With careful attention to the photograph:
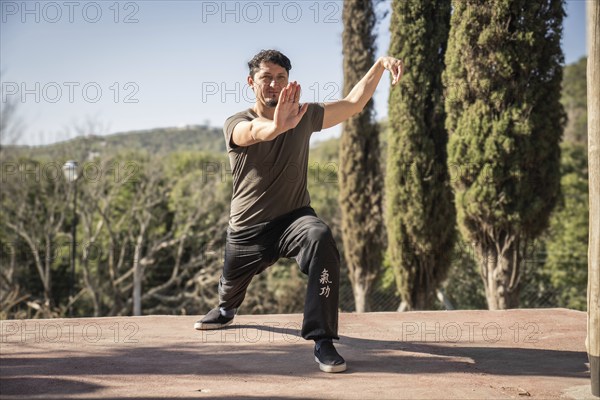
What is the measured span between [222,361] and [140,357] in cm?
48

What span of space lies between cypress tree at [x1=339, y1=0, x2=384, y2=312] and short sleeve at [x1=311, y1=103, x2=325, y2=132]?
24.6 feet

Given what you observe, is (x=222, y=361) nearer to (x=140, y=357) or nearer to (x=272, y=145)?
(x=140, y=357)

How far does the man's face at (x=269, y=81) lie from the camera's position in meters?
3.38

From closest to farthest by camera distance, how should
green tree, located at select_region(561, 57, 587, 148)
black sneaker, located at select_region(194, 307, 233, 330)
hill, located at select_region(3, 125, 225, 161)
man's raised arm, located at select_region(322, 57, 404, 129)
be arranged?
man's raised arm, located at select_region(322, 57, 404, 129)
black sneaker, located at select_region(194, 307, 233, 330)
hill, located at select_region(3, 125, 225, 161)
green tree, located at select_region(561, 57, 587, 148)

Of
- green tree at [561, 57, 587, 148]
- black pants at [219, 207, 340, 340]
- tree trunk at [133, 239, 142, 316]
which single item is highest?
green tree at [561, 57, 587, 148]

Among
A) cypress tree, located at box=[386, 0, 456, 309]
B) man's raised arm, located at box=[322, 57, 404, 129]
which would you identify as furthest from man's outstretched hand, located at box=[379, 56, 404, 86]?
cypress tree, located at box=[386, 0, 456, 309]

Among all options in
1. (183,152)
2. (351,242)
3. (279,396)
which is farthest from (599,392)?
(183,152)

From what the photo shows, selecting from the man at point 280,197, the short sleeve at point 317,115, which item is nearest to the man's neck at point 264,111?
the man at point 280,197

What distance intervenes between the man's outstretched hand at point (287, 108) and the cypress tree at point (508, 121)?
451 centimetres

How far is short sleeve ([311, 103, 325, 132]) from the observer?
3.53 meters

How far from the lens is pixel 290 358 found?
3275 millimetres

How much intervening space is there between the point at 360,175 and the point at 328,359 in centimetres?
828

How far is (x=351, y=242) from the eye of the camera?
436 inches

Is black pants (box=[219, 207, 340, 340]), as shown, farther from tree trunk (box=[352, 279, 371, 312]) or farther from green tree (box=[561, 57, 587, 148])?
green tree (box=[561, 57, 587, 148])
